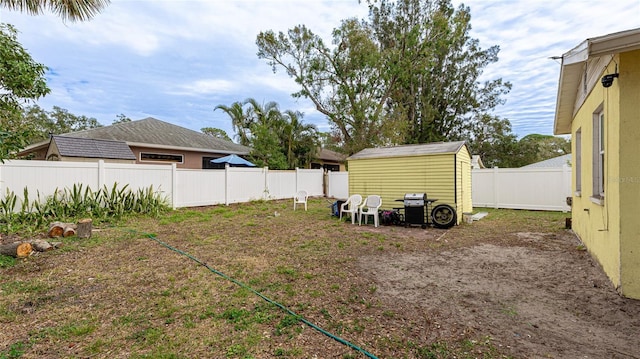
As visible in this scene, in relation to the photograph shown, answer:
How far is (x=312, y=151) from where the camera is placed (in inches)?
668

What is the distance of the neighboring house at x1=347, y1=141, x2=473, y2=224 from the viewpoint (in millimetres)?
7828

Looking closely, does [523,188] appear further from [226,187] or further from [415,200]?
[226,187]

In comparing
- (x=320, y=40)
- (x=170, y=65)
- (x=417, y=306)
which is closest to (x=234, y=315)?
(x=417, y=306)

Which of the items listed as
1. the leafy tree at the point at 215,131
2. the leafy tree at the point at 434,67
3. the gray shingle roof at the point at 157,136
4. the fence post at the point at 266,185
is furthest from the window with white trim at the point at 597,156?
the leafy tree at the point at 215,131

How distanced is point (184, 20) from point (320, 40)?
10278 millimetres

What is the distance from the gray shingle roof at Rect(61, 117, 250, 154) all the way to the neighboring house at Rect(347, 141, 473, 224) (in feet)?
30.8

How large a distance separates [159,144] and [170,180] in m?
5.15

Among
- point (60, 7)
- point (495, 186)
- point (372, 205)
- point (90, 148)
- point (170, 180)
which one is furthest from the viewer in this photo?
point (495, 186)

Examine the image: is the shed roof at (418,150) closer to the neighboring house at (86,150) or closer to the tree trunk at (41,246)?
the tree trunk at (41,246)

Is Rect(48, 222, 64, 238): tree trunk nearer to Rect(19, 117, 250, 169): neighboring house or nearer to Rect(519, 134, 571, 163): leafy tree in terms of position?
Rect(19, 117, 250, 169): neighboring house

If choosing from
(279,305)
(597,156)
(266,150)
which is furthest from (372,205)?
(266,150)

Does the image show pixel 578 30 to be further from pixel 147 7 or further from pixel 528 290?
pixel 147 7

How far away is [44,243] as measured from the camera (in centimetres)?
471

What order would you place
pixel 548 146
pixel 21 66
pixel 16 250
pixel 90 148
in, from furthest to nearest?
1. pixel 548 146
2. pixel 90 148
3. pixel 21 66
4. pixel 16 250
